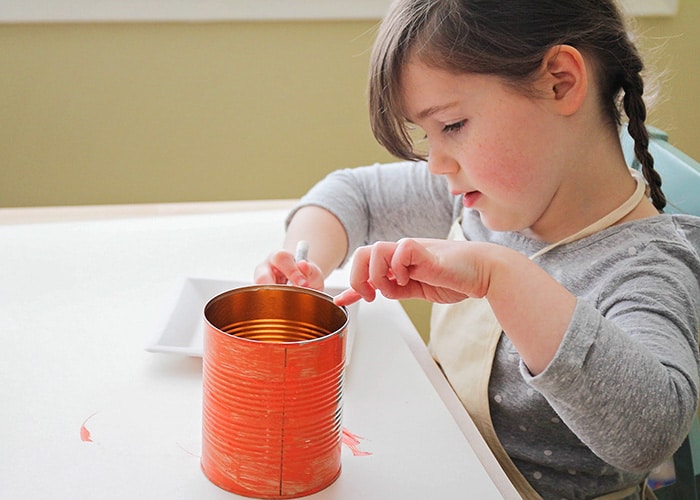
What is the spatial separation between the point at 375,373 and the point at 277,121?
105cm

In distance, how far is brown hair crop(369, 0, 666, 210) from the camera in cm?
77

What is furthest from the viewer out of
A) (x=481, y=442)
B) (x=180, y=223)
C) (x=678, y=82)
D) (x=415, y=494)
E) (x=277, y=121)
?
(x=678, y=82)

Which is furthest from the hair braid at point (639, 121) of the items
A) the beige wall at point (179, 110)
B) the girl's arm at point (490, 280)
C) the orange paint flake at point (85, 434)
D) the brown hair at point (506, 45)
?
the beige wall at point (179, 110)

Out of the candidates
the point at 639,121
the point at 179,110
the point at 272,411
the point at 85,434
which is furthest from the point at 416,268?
the point at 179,110

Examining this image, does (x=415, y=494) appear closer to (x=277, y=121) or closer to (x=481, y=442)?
(x=481, y=442)

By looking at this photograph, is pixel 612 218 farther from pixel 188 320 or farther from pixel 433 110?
pixel 188 320

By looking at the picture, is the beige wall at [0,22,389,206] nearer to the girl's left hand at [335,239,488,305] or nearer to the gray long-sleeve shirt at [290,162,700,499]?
the gray long-sleeve shirt at [290,162,700,499]

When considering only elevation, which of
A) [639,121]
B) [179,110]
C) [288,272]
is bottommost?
[179,110]

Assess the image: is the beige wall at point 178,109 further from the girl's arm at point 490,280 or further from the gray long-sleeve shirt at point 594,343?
the girl's arm at point 490,280

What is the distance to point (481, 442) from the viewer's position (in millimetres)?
654

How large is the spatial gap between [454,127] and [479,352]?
0.80 feet

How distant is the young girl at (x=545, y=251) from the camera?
0.62 m

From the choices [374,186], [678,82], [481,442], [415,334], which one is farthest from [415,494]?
[678,82]

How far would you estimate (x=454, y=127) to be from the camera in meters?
0.79
